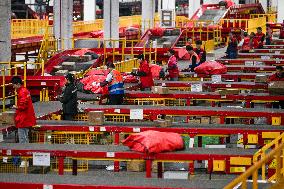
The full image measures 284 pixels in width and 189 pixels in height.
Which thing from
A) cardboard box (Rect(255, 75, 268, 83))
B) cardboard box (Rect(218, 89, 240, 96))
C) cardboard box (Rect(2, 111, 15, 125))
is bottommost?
cardboard box (Rect(2, 111, 15, 125))

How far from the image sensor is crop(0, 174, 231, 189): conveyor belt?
1056cm

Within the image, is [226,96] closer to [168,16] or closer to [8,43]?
[8,43]

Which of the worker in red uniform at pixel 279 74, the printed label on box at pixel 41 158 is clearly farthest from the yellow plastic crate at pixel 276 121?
the printed label on box at pixel 41 158

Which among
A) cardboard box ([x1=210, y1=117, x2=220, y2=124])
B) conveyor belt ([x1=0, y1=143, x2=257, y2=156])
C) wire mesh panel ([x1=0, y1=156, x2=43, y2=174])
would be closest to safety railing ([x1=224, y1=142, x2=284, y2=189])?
conveyor belt ([x1=0, y1=143, x2=257, y2=156])

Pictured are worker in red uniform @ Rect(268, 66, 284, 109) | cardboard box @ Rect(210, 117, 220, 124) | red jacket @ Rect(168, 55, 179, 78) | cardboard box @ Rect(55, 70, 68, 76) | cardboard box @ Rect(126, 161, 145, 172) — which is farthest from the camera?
cardboard box @ Rect(55, 70, 68, 76)

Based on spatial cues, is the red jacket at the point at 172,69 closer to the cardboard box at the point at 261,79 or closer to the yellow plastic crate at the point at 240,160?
the cardboard box at the point at 261,79

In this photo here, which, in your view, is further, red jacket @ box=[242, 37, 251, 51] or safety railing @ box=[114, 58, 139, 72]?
red jacket @ box=[242, 37, 251, 51]

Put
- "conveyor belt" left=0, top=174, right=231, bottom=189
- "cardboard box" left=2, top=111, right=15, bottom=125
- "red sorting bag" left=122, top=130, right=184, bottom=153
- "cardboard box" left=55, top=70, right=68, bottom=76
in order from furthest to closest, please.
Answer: "cardboard box" left=55, top=70, right=68, bottom=76 → "cardboard box" left=2, top=111, right=15, bottom=125 → "red sorting bag" left=122, top=130, right=184, bottom=153 → "conveyor belt" left=0, top=174, right=231, bottom=189

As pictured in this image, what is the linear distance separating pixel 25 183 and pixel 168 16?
3755cm

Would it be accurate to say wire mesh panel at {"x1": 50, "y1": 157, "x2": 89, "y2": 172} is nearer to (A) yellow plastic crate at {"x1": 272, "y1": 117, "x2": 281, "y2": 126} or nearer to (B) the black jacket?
(B) the black jacket

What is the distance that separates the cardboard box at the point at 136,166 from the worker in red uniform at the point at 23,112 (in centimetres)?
211

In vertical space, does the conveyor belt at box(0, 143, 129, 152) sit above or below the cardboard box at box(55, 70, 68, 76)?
below

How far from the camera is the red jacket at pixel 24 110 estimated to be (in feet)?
49.2

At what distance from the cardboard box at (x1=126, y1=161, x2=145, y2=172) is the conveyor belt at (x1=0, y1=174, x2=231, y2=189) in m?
4.31
